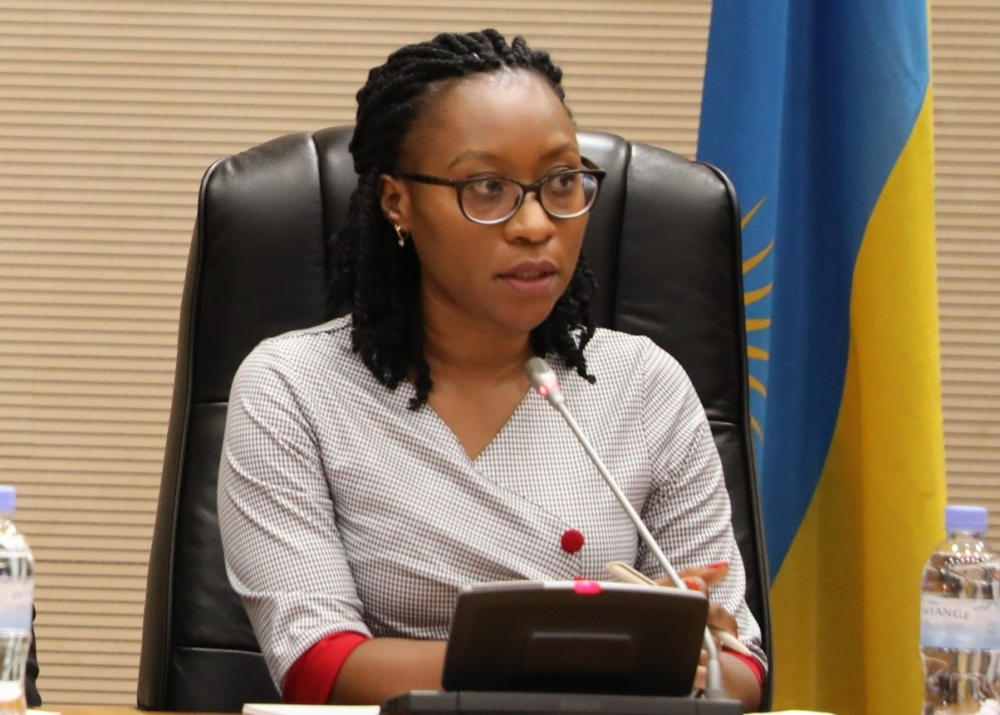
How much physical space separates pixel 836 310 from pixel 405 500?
2.74ft

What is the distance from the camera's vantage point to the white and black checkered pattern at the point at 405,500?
4.81ft

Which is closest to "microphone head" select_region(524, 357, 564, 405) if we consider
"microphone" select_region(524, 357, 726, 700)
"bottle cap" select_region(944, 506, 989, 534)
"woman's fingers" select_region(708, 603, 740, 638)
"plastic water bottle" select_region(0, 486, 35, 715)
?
"microphone" select_region(524, 357, 726, 700)

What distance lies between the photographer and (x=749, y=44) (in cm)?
207

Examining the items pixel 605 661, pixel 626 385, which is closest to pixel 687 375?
pixel 626 385

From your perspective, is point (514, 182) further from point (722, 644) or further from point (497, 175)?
point (722, 644)

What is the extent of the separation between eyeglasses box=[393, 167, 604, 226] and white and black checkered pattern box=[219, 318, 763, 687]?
22cm

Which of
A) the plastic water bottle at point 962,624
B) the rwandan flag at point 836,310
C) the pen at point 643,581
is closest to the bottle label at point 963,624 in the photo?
the plastic water bottle at point 962,624

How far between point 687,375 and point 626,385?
0.13 metres

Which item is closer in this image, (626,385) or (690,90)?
(626,385)

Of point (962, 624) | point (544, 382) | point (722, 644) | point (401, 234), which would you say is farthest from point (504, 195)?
point (962, 624)

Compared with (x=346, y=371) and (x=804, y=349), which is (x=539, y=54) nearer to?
(x=346, y=371)

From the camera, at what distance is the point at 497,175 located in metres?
1.52

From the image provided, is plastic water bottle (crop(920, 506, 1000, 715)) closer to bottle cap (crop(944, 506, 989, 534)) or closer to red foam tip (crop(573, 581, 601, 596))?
bottle cap (crop(944, 506, 989, 534))

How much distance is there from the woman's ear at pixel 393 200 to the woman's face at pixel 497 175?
0.07ft
